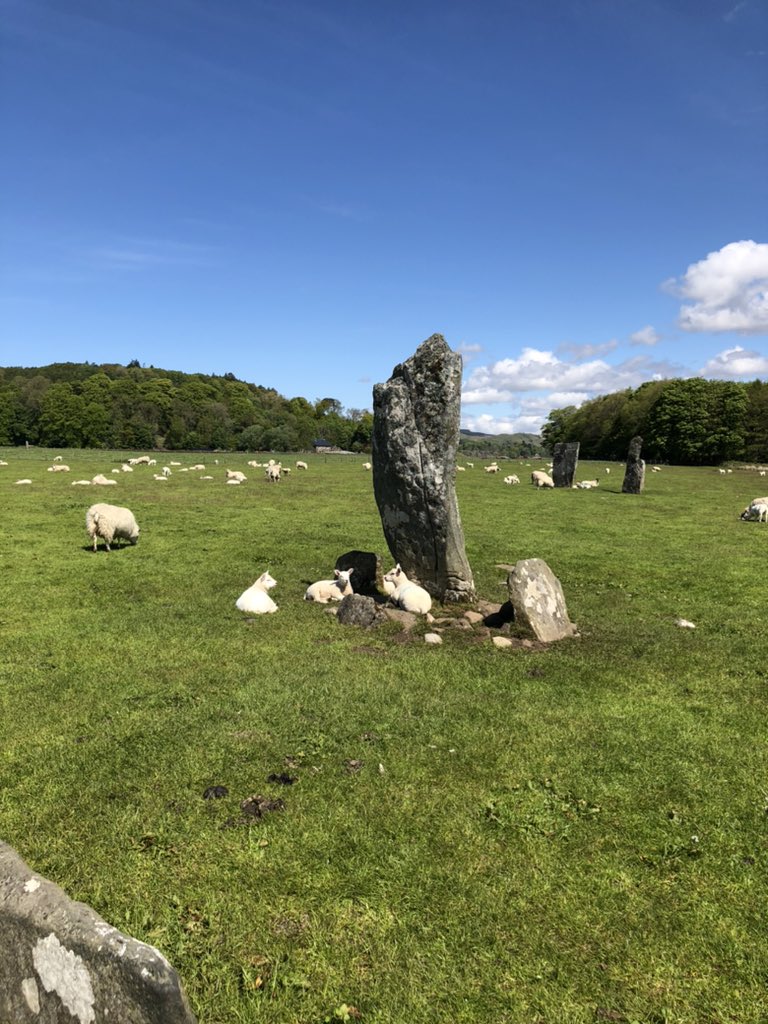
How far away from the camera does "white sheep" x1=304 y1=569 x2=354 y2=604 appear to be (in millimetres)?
13023

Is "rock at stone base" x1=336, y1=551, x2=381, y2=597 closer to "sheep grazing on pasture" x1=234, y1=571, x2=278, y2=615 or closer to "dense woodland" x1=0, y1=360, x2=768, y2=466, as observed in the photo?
"sheep grazing on pasture" x1=234, y1=571, x2=278, y2=615

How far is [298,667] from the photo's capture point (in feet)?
30.9

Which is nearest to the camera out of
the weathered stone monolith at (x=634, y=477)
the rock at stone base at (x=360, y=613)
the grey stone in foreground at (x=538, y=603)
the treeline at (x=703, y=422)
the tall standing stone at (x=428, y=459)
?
the grey stone in foreground at (x=538, y=603)

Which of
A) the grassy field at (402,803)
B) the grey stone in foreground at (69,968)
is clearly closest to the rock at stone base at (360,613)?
the grassy field at (402,803)

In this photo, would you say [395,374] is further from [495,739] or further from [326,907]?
[326,907]

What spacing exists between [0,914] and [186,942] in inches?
73.5

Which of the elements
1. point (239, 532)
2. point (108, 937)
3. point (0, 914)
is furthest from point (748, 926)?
point (239, 532)

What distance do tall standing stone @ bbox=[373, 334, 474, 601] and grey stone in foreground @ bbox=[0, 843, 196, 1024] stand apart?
10060 mm

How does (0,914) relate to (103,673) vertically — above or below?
above

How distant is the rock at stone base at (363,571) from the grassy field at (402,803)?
141cm

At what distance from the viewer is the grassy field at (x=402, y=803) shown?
4.18 metres

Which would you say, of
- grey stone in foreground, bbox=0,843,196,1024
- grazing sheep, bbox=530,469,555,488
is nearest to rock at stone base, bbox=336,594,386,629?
grey stone in foreground, bbox=0,843,196,1024

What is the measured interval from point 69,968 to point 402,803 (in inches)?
145

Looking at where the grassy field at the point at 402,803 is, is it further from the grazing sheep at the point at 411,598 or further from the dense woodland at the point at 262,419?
the dense woodland at the point at 262,419
